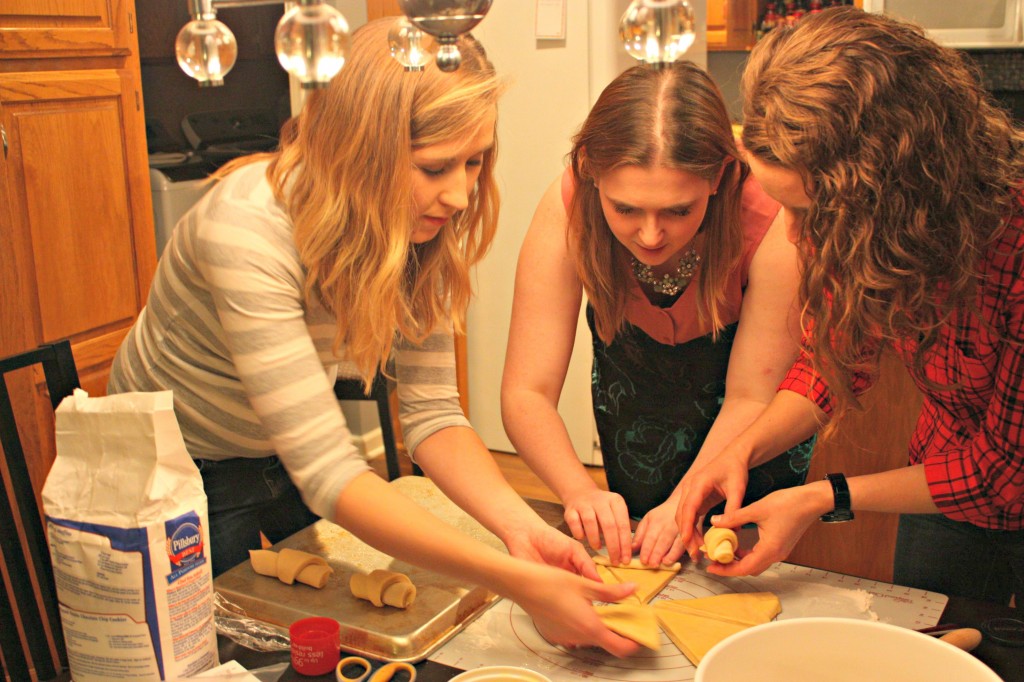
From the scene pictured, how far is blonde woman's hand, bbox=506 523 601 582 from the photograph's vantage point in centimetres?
115

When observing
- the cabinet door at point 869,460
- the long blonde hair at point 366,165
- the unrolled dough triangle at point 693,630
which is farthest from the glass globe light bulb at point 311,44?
the cabinet door at point 869,460

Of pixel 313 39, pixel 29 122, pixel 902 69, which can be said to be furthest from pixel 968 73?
pixel 29 122

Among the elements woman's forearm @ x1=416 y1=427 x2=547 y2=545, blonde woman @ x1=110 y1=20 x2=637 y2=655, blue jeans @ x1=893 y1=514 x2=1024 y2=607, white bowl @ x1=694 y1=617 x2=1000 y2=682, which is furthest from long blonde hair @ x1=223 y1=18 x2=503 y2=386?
blue jeans @ x1=893 y1=514 x2=1024 y2=607

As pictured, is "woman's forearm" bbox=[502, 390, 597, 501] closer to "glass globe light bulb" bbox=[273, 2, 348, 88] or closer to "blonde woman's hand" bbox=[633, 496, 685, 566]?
"blonde woman's hand" bbox=[633, 496, 685, 566]

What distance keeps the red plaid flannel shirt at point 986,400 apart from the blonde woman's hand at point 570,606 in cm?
43

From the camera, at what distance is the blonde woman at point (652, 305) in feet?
4.28

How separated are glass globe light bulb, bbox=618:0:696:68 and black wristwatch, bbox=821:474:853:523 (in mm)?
704

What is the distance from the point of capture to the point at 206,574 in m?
0.86

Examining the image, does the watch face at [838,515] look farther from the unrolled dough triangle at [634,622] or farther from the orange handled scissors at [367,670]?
the orange handled scissors at [367,670]

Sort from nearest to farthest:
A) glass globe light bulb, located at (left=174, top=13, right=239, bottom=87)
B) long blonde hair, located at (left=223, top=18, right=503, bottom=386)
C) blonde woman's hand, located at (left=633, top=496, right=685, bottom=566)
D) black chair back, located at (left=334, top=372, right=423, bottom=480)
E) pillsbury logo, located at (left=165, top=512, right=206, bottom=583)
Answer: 1. glass globe light bulb, located at (left=174, top=13, right=239, bottom=87)
2. pillsbury logo, located at (left=165, top=512, right=206, bottom=583)
3. long blonde hair, located at (left=223, top=18, right=503, bottom=386)
4. blonde woman's hand, located at (left=633, top=496, right=685, bottom=566)
5. black chair back, located at (left=334, top=372, right=423, bottom=480)

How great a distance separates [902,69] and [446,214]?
1.77 feet

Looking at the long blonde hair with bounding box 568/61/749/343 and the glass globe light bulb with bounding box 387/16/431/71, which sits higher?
the glass globe light bulb with bounding box 387/16/431/71

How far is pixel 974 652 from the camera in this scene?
985 mm

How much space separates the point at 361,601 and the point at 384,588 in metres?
0.04
